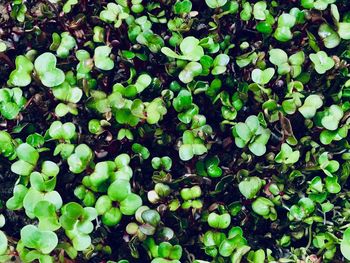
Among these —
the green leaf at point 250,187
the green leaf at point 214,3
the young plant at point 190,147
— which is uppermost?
the green leaf at point 214,3

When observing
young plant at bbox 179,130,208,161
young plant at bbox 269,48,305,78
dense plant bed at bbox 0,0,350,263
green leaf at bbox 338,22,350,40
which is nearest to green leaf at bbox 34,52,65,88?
dense plant bed at bbox 0,0,350,263

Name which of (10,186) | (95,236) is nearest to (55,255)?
(95,236)

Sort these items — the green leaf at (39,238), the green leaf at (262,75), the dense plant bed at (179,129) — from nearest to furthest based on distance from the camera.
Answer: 1. the green leaf at (39,238)
2. the dense plant bed at (179,129)
3. the green leaf at (262,75)

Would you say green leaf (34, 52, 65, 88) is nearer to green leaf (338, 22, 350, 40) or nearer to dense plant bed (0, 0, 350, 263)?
dense plant bed (0, 0, 350, 263)

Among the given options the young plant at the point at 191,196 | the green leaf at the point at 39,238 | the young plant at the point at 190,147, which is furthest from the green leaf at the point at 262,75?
the green leaf at the point at 39,238

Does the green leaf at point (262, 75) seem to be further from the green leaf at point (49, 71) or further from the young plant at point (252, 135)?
the green leaf at point (49, 71)

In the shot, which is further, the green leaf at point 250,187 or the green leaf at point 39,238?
the green leaf at point 250,187

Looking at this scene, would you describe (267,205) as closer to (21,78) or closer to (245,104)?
(245,104)

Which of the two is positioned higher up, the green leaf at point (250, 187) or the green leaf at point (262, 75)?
the green leaf at point (262, 75)
